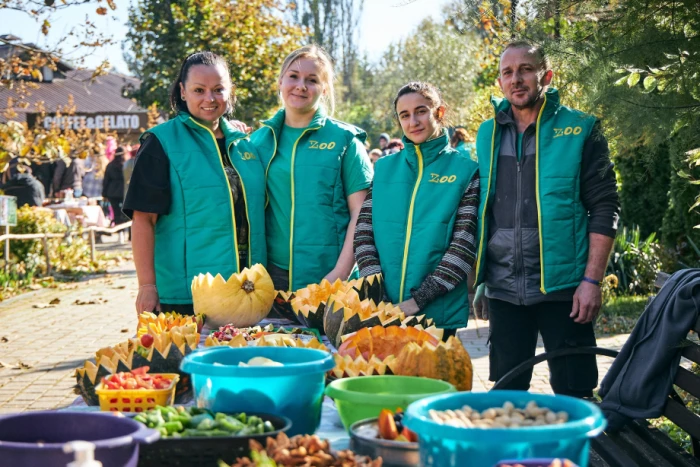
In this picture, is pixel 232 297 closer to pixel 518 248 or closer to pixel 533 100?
pixel 518 248

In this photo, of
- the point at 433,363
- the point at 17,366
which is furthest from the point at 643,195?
the point at 433,363

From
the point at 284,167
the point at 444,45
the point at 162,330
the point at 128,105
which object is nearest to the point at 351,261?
the point at 284,167

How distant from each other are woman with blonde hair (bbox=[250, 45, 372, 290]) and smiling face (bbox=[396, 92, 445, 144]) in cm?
40

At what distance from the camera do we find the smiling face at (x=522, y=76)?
4074mm

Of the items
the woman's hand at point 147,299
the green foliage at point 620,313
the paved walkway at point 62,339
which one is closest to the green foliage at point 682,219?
the green foliage at point 620,313

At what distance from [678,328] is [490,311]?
114cm

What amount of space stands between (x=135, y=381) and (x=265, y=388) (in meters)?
0.51

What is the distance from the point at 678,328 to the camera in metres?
3.37

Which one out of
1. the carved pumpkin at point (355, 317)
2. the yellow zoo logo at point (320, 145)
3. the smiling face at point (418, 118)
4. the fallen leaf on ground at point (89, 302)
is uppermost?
the smiling face at point (418, 118)

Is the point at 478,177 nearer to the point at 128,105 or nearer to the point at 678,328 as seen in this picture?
the point at 678,328

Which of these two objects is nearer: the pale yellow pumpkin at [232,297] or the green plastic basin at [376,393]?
the green plastic basin at [376,393]

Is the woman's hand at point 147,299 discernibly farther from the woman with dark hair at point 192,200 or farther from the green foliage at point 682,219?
the green foliage at point 682,219

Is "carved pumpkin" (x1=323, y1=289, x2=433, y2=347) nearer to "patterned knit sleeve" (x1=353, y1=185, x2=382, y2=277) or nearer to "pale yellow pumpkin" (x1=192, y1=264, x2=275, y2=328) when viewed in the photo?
"pale yellow pumpkin" (x1=192, y1=264, x2=275, y2=328)

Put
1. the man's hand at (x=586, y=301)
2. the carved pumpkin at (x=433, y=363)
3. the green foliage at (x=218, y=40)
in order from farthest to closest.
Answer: the green foliage at (x=218, y=40) → the man's hand at (x=586, y=301) → the carved pumpkin at (x=433, y=363)
